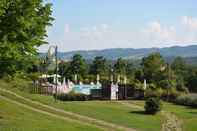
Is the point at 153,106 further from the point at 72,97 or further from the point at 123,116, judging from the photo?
the point at 72,97

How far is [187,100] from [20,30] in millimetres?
27435

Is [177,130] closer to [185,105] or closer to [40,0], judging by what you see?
[40,0]

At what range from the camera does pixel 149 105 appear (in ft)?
129

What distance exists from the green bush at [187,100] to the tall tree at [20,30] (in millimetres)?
23553

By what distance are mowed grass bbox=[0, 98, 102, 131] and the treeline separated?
27721mm

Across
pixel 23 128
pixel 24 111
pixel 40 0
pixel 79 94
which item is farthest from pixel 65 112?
pixel 79 94

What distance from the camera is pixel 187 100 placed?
51.4 m

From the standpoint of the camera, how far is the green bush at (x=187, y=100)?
5012 cm

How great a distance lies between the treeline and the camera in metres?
70.0

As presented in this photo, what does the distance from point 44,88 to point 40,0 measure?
30238mm

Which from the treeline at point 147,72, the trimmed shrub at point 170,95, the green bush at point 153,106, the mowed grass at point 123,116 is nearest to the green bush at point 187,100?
the trimmed shrub at point 170,95

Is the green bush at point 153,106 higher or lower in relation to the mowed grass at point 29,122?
higher

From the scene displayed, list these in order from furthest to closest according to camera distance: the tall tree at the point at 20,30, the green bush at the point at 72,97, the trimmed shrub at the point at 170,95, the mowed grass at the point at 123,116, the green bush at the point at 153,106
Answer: the trimmed shrub at the point at 170,95, the green bush at the point at 72,97, the green bush at the point at 153,106, the mowed grass at the point at 123,116, the tall tree at the point at 20,30

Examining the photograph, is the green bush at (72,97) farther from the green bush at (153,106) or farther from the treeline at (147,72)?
the green bush at (153,106)
